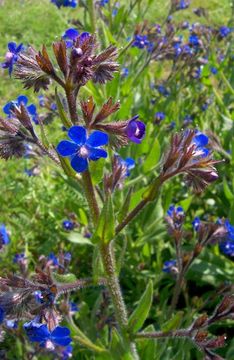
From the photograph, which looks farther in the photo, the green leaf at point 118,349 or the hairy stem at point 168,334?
the green leaf at point 118,349

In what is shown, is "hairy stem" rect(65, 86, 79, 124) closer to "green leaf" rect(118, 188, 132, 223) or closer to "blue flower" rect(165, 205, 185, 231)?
"green leaf" rect(118, 188, 132, 223)

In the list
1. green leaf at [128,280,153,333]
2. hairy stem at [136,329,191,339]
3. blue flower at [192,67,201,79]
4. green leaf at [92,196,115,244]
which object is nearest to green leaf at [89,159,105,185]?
green leaf at [92,196,115,244]

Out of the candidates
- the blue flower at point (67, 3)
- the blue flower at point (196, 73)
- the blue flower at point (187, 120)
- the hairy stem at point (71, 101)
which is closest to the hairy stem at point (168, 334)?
the hairy stem at point (71, 101)

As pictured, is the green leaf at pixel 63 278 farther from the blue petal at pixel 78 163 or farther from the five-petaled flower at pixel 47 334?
the blue petal at pixel 78 163

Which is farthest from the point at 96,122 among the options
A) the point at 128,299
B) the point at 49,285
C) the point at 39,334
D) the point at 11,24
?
the point at 11,24

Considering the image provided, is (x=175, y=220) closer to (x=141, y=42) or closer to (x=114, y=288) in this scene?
(x=114, y=288)

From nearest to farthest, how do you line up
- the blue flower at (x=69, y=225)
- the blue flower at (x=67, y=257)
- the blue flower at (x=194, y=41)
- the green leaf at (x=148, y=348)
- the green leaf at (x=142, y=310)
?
1. the green leaf at (x=142, y=310)
2. the green leaf at (x=148, y=348)
3. the blue flower at (x=67, y=257)
4. the blue flower at (x=69, y=225)
5. the blue flower at (x=194, y=41)

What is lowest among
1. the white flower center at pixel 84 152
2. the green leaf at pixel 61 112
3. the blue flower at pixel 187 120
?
the white flower center at pixel 84 152

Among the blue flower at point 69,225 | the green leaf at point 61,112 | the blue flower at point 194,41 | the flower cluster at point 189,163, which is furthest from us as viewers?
the blue flower at point 194,41
